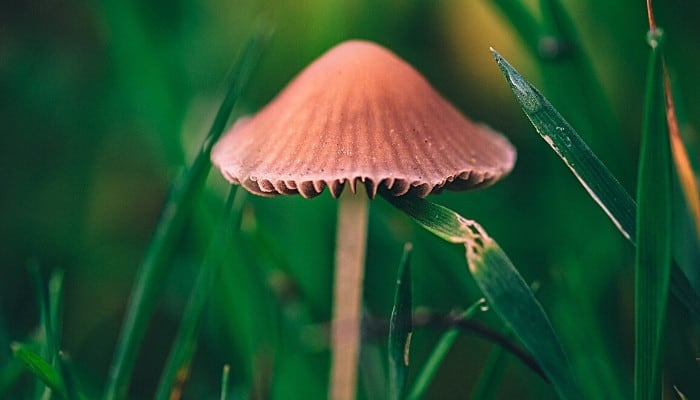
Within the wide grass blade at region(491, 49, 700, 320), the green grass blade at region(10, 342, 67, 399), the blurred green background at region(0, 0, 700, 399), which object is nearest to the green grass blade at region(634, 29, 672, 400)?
the wide grass blade at region(491, 49, 700, 320)

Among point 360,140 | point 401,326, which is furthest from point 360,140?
point 401,326

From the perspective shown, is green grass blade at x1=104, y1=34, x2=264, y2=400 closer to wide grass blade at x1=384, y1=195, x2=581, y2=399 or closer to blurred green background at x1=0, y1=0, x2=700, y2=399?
blurred green background at x1=0, y1=0, x2=700, y2=399

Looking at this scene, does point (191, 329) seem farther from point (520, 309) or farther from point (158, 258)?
point (520, 309)

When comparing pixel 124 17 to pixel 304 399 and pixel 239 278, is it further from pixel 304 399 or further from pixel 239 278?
pixel 304 399

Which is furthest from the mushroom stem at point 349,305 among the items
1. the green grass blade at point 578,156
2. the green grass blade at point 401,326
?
the green grass blade at point 578,156

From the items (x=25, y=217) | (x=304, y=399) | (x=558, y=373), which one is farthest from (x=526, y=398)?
(x=25, y=217)

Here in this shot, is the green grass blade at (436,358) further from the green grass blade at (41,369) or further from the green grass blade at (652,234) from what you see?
the green grass blade at (41,369)
